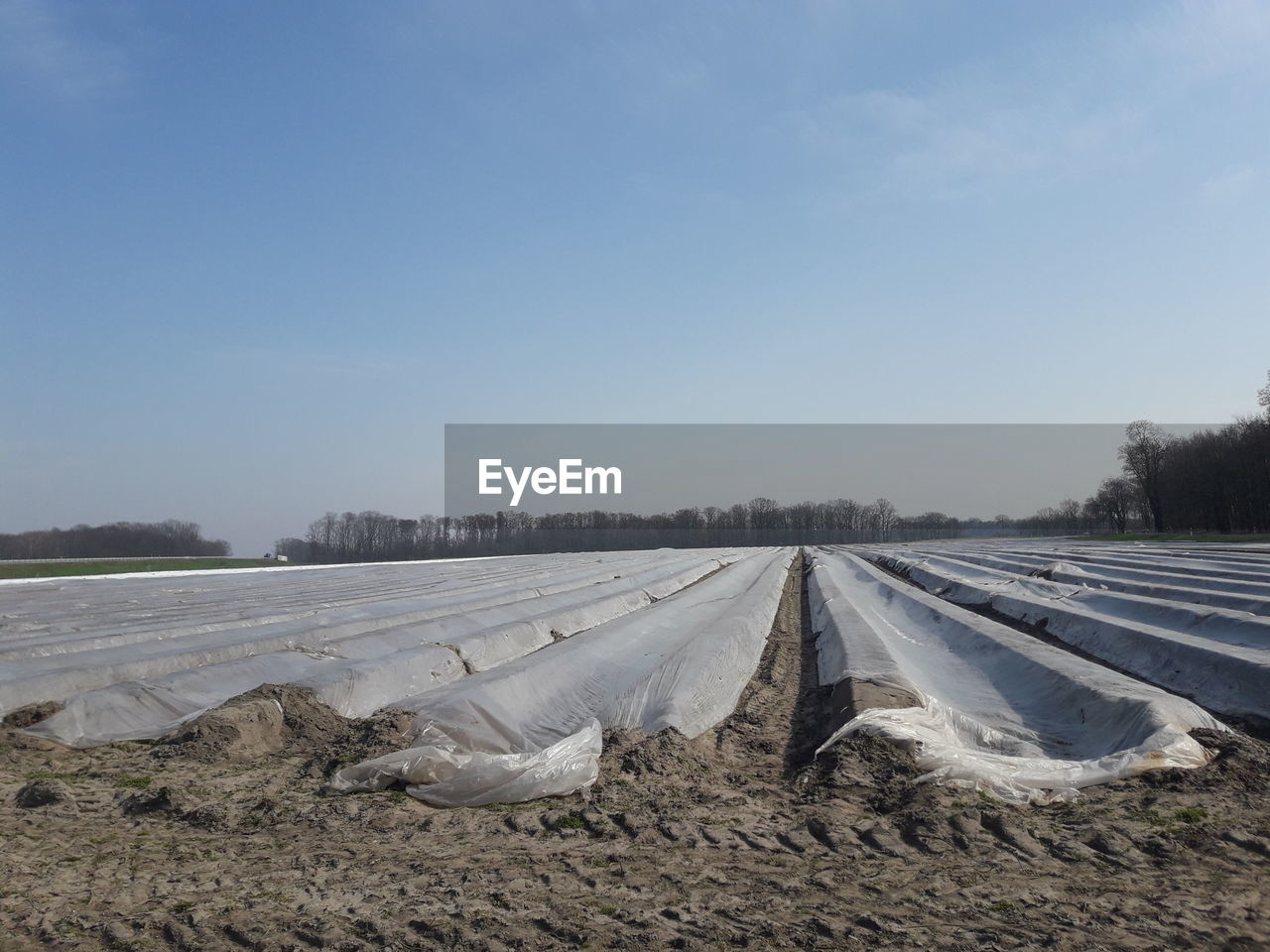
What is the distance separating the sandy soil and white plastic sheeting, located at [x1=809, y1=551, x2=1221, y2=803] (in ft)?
0.47

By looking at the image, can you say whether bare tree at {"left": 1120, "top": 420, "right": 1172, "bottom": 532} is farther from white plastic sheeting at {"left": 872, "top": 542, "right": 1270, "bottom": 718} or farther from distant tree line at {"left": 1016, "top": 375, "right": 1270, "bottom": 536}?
white plastic sheeting at {"left": 872, "top": 542, "right": 1270, "bottom": 718}

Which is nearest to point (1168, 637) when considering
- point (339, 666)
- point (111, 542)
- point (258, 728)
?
point (339, 666)

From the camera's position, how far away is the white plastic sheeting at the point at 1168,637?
15.9 feet

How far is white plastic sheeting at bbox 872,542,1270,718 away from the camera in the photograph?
15.9 ft

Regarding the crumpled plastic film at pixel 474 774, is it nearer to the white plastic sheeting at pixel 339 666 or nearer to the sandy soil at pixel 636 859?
the sandy soil at pixel 636 859

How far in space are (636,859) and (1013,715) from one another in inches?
112

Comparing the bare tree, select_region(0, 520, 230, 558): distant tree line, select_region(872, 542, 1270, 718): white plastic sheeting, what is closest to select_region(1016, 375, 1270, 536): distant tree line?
the bare tree

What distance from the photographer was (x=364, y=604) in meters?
9.28

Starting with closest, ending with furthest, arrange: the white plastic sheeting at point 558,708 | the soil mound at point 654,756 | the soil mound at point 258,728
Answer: the white plastic sheeting at point 558,708 → the soil mound at point 654,756 → the soil mound at point 258,728

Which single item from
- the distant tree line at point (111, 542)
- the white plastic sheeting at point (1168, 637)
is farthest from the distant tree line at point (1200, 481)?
the distant tree line at point (111, 542)

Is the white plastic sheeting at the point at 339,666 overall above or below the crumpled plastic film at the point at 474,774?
above

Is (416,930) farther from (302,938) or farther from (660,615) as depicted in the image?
(660,615)

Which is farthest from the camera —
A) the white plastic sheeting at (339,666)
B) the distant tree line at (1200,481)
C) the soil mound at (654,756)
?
the distant tree line at (1200,481)

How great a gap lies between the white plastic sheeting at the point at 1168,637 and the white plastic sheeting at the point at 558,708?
3022 millimetres
